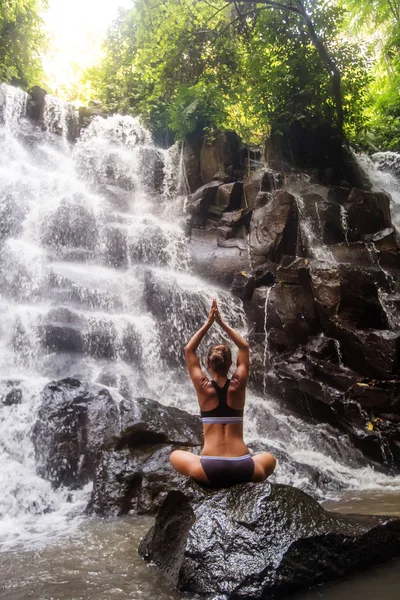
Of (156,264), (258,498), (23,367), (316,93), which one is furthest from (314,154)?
(258,498)

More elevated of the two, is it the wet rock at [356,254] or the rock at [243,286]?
the wet rock at [356,254]

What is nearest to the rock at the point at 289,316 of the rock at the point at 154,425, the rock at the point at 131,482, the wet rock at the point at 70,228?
the rock at the point at 154,425

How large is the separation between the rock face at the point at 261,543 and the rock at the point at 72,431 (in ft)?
8.88

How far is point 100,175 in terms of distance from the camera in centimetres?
1602

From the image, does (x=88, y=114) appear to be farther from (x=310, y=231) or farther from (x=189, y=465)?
(x=189, y=465)

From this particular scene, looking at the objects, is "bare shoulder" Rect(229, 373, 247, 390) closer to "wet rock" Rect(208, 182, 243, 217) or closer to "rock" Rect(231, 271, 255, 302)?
"rock" Rect(231, 271, 255, 302)

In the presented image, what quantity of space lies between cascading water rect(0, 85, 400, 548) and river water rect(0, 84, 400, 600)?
3 cm

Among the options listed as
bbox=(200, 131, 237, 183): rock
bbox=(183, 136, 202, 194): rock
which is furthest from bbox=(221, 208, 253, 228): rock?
bbox=(183, 136, 202, 194): rock

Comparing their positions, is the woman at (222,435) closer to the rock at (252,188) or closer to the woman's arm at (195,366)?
the woman's arm at (195,366)

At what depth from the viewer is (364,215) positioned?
39.1 ft

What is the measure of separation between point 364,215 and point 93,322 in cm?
748

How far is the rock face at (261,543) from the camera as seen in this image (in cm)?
261

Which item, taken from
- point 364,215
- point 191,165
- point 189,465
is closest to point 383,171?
point 364,215

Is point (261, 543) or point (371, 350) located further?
point (371, 350)
